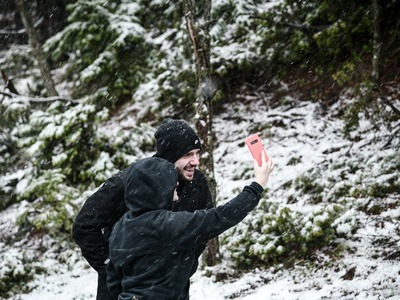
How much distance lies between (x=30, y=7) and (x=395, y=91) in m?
13.1

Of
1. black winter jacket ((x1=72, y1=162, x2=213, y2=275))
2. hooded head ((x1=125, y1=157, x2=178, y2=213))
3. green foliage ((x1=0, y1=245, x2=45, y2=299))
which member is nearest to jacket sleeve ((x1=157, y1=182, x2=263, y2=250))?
hooded head ((x1=125, y1=157, x2=178, y2=213))

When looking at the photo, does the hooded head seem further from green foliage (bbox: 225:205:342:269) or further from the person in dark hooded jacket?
green foliage (bbox: 225:205:342:269)

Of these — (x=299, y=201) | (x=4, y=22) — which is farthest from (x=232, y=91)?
(x=4, y=22)

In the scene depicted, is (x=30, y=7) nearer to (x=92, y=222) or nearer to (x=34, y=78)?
(x=34, y=78)

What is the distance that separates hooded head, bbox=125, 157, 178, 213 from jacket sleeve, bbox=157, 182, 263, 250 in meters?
0.12

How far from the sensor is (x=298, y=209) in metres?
6.64

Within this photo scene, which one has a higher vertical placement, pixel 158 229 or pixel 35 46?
pixel 35 46

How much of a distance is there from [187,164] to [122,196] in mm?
556

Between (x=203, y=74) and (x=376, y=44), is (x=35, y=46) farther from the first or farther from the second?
(x=376, y=44)

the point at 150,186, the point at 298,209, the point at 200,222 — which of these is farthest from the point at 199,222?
the point at 298,209

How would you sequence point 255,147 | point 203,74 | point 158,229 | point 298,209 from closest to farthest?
point 158,229 < point 255,147 < point 203,74 < point 298,209

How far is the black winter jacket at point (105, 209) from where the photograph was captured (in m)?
3.18

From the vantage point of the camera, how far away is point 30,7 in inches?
611

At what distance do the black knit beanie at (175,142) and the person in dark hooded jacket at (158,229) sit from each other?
0.48 metres
